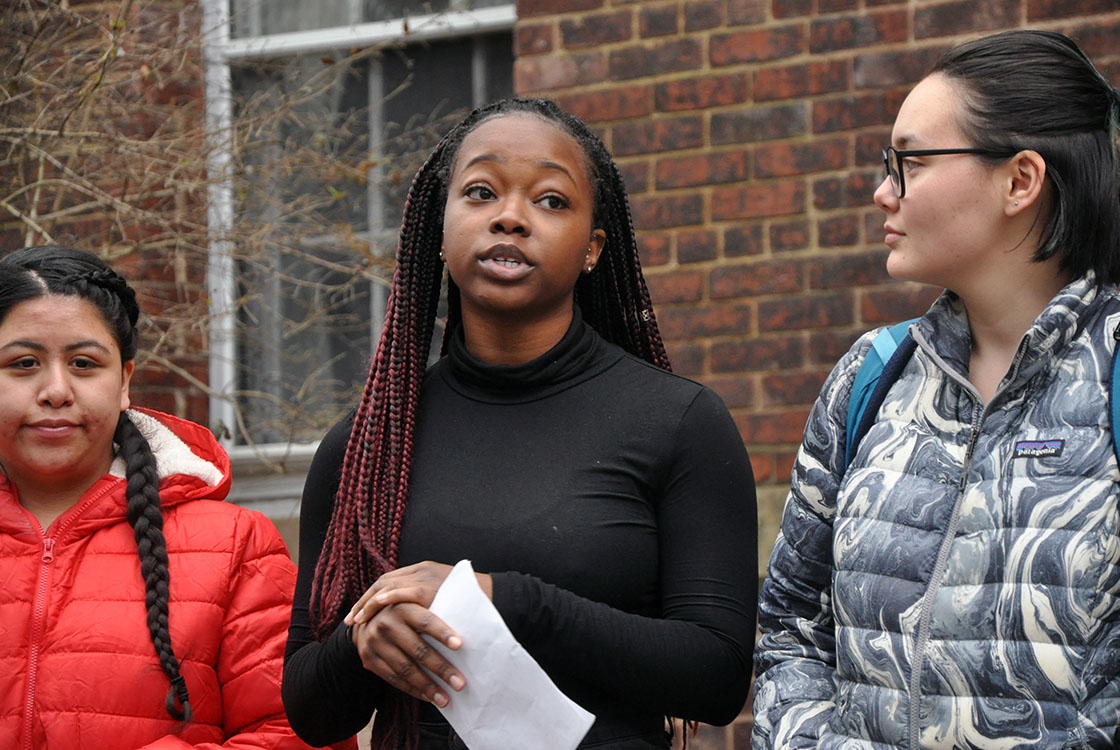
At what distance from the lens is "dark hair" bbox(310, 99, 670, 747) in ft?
8.61

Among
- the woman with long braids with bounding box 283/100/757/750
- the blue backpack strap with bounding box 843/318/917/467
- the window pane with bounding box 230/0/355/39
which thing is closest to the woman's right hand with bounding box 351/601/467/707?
the woman with long braids with bounding box 283/100/757/750

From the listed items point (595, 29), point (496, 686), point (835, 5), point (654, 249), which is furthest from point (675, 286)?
point (496, 686)

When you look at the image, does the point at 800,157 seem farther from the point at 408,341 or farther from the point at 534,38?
the point at 408,341

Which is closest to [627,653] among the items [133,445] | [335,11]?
[133,445]

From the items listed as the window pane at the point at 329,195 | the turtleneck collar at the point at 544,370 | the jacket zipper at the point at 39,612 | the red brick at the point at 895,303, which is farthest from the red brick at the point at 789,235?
the jacket zipper at the point at 39,612

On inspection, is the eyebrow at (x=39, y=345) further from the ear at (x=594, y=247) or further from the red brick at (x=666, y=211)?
the red brick at (x=666, y=211)

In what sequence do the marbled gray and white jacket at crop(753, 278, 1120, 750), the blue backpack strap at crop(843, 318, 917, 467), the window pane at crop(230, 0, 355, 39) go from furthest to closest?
the window pane at crop(230, 0, 355, 39), the blue backpack strap at crop(843, 318, 917, 467), the marbled gray and white jacket at crop(753, 278, 1120, 750)

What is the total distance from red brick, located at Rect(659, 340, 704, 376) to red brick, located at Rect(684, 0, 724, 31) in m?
1.06

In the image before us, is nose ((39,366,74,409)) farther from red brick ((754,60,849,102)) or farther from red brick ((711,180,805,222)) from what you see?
red brick ((754,60,849,102))

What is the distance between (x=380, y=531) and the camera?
2.62m

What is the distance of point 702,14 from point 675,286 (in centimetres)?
91

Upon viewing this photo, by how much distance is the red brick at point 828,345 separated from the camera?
14.8ft

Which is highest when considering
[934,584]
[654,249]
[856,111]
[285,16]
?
[285,16]

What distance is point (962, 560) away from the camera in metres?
2.30
